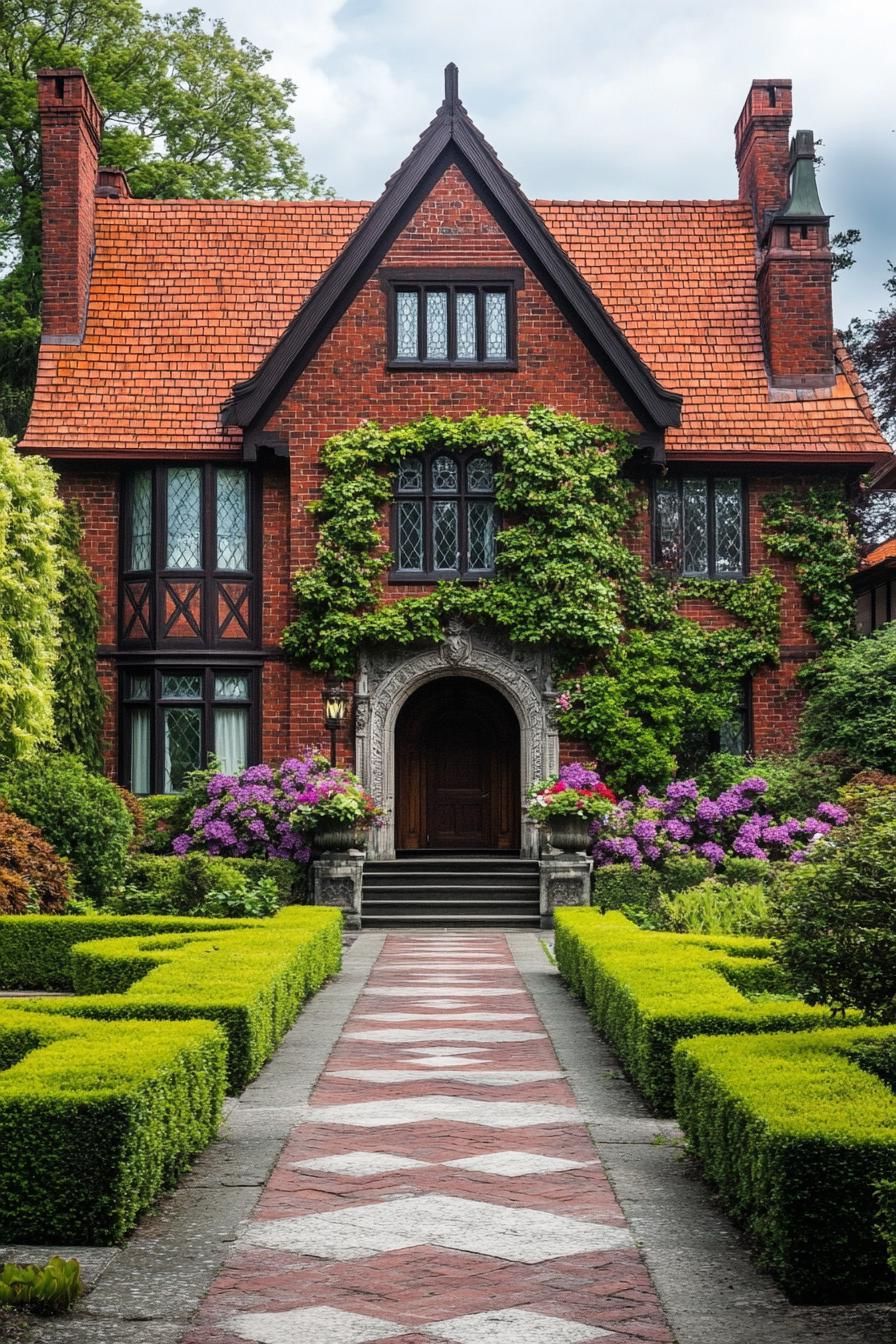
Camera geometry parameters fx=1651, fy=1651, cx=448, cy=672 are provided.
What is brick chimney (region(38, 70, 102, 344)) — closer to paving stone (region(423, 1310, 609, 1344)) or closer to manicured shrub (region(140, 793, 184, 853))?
manicured shrub (region(140, 793, 184, 853))

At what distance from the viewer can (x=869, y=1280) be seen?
5.35 m

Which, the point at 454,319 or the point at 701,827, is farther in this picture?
the point at 454,319

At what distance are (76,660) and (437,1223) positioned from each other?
1656 centimetres

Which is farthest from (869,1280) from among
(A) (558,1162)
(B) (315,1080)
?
(B) (315,1080)

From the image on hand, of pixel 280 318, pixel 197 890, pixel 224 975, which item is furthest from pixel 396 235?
pixel 224 975

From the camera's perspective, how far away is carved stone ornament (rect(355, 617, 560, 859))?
73.7 ft

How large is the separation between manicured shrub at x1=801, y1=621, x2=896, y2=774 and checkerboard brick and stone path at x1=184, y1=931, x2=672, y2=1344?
37.2 feet

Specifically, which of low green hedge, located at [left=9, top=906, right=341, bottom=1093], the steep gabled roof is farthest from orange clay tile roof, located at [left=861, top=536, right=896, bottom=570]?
low green hedge, located at [left=9, top=906, right=341, bottom=1093]

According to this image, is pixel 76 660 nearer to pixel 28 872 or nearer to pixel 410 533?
pixel 410 533

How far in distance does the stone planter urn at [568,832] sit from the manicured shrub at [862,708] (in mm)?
3696

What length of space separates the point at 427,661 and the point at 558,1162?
1553cm

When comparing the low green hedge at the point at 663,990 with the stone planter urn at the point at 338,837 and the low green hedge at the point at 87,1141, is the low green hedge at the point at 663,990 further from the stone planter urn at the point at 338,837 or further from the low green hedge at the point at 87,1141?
the stone planter urn at the point at 338,837

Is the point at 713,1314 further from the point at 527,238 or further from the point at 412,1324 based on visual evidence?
the point at 527,238

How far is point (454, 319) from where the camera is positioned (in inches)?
908
